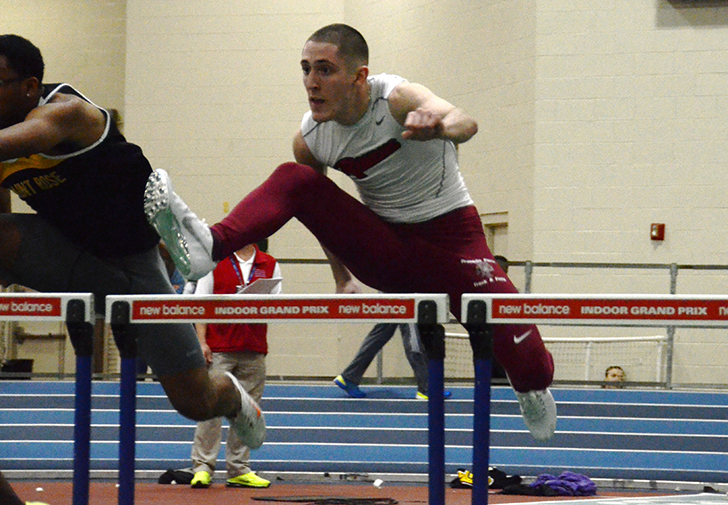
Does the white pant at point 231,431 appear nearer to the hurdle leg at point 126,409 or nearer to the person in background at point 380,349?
the person in background at point 380,349

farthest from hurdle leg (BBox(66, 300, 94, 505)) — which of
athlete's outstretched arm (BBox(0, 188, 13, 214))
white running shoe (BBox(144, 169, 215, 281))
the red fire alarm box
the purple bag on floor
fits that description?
the red fire alarm box

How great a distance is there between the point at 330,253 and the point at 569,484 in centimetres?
285

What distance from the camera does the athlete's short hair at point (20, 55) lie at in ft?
10.9

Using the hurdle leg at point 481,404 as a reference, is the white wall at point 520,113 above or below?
above

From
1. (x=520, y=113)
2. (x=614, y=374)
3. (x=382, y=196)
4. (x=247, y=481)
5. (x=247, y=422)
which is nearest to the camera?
(x=382, y=196)

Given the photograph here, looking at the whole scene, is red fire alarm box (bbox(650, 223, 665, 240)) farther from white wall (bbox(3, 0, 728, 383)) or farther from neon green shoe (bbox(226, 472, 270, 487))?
neon green shoe (bbox(226, 472, 270, 487))

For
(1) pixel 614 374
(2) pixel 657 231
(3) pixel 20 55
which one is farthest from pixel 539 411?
(2) pixel 657 231

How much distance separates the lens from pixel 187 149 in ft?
41.0

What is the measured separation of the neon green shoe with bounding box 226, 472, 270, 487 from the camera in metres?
6.41

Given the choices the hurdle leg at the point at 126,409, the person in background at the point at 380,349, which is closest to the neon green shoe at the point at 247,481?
the person in background at the point at 380,349

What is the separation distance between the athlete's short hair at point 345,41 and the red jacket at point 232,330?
8.72 feet

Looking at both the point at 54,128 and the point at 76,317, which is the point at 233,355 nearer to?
the point at 76,317

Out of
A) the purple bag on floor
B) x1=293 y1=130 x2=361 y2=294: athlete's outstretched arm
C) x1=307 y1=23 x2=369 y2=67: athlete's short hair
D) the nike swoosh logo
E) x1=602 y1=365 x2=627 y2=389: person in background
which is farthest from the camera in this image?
x1=602 y1=365 x2=627 y2=389: person in background

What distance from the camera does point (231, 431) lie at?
633 centimetres
